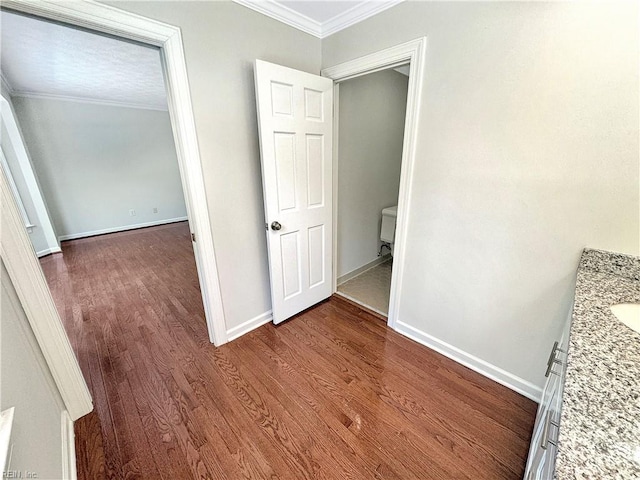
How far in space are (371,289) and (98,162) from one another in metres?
5.55

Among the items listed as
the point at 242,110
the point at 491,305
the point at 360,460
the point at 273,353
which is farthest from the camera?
the point at 273,353

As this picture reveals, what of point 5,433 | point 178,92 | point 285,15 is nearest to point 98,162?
point 178,92

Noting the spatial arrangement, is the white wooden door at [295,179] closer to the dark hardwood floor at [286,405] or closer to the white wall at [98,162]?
the dark hardwood floor at [286,405]

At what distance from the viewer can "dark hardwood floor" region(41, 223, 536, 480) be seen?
1186mm

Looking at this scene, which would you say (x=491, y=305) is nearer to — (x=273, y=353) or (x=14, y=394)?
(x=273, y=353)

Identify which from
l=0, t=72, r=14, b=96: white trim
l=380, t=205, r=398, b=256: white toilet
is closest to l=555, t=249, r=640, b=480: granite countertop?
l=380, t=205, r=398, b=256: white toilet

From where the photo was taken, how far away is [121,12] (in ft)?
3.99

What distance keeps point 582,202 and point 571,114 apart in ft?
1.34

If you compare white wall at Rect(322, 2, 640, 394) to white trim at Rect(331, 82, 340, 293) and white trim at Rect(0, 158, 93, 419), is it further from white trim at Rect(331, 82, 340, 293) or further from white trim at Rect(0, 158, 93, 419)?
white trim at Rect(0, 158, 93, 419)

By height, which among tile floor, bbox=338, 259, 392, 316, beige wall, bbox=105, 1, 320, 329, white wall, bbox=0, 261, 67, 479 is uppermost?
beige wall, bbox=105, 1, 320, 329

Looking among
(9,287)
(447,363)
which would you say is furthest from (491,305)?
(9,287)

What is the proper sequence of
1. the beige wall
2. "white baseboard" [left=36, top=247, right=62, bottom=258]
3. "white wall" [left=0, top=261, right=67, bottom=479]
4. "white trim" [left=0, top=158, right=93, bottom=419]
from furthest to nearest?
1. "white baseboard" [left=36, top=247, right=62, bottom=258]
2. the beige wall
3. "white trim" [left=0, top=158, right=93, bottom=419]
4. "white wall" [left=0, top=261, right=67, bottom=479]

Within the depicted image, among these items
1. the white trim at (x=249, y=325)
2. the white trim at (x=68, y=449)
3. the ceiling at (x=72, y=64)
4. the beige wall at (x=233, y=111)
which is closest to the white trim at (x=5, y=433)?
the white trim at (x=68, y=449)

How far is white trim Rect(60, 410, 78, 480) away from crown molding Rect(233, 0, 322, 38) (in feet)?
8.27
